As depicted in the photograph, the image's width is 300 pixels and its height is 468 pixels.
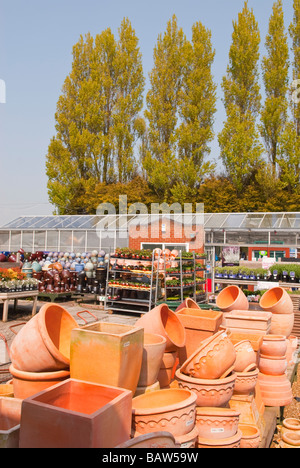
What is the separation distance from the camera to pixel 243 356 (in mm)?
2830

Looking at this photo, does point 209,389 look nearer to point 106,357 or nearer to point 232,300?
point 106,357

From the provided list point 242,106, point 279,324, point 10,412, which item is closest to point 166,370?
point 10,412

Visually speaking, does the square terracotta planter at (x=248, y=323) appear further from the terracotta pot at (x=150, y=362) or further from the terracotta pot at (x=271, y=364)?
the terracotta pot at (x=150, y=362)

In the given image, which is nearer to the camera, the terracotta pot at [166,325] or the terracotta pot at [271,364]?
the terracotta pot at [166,325]

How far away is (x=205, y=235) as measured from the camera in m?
14.9

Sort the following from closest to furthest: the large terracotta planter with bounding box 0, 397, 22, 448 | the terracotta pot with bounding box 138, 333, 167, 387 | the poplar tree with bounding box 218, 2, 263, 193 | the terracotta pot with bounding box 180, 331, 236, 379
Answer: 1. the large terracotta planter with bounding box 0, 397, 22, 448
2. the terracotta pot with bounding box 138, 333, 167, 387
3. the terracotta pot with bounding box 180, 331, 236, 379
4. the poplar tree with bounding box 218, 2, 263, 193

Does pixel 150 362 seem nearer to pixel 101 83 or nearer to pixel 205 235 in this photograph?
pixel 205 235

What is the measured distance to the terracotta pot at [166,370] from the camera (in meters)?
2.55

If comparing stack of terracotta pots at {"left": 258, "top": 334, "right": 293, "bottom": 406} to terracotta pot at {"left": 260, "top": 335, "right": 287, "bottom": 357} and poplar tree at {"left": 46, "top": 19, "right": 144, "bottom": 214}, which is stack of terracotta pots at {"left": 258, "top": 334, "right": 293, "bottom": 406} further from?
poplar tree at {"left": 46, "top": 19, "right": 144, "bottom": 214}

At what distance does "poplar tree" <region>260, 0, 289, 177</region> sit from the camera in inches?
837

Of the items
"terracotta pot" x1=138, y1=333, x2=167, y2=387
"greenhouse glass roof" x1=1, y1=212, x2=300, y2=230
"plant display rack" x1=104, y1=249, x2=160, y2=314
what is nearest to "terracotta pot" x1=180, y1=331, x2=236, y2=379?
"terracotta pot" x1=138, y1=333, x2=167, y2=387

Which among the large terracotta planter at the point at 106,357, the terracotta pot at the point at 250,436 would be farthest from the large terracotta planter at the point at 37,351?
the terracotta pot at the point at 250,436

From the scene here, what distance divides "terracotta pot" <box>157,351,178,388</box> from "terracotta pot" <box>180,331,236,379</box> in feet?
0.71

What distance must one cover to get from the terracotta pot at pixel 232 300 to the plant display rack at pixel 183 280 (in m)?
4.63
